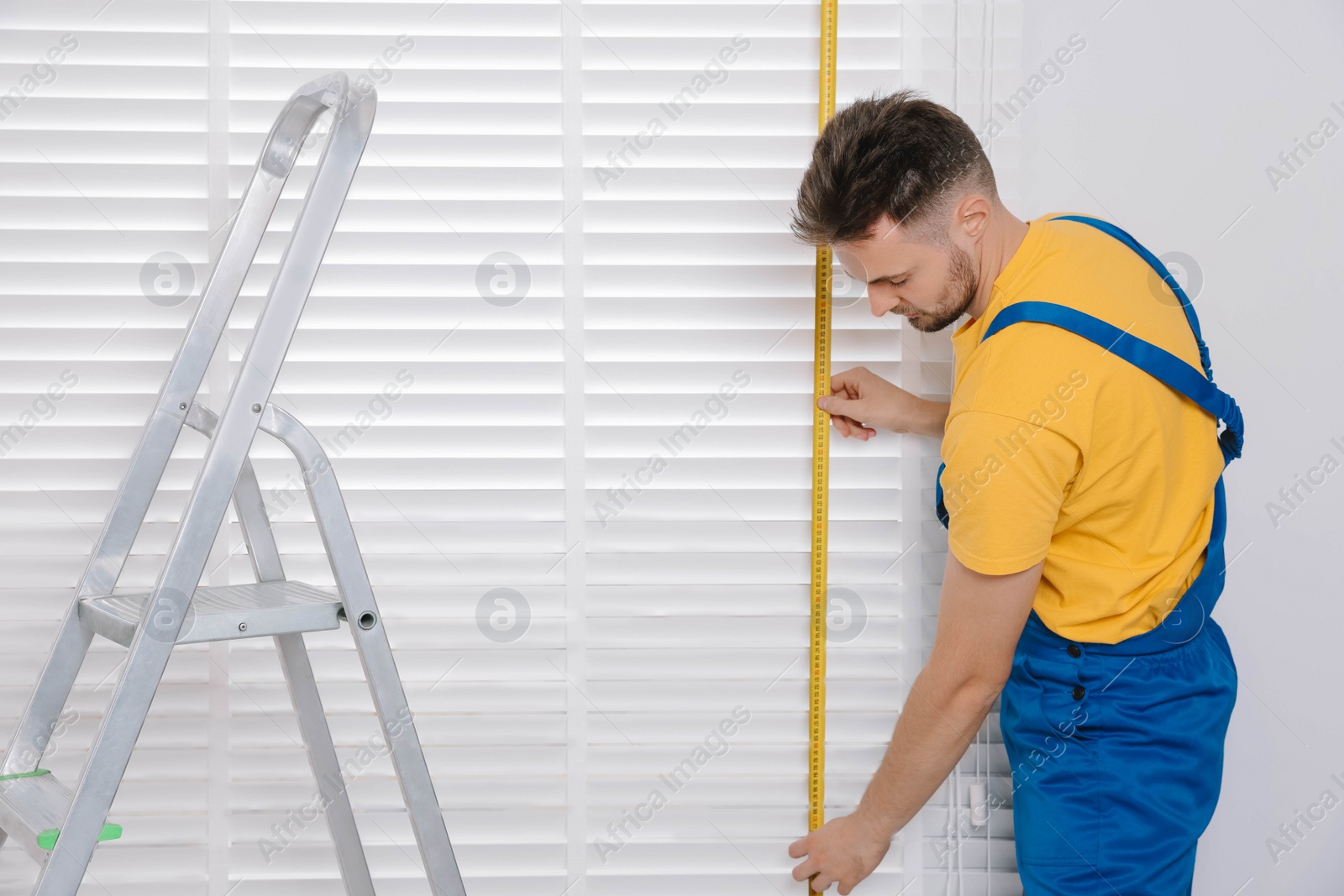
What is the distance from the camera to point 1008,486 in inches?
38.9

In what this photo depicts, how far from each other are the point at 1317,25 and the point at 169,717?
2108 mm

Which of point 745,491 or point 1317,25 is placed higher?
point 1317,25

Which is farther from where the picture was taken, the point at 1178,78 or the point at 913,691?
the point at 1178,78

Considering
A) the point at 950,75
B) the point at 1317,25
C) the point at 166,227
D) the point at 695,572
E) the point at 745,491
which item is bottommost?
the point at 695,572

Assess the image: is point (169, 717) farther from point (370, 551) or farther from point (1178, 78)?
point (1178, 78)

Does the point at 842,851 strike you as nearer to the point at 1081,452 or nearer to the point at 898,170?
the point at 1081,452

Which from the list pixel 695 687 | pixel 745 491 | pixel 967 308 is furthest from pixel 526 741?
pixel 967 308

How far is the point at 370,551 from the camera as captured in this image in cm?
134

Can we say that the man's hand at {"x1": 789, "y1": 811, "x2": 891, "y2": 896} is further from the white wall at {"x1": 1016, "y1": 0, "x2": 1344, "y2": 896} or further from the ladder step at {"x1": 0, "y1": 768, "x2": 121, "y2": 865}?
the ladder step at {"x1": 0, "y1": 768, "x2": 121, "y2": 865}

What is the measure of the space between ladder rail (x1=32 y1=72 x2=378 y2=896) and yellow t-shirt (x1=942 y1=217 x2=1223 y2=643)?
2.53 feet

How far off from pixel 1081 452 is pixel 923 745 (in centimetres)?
43

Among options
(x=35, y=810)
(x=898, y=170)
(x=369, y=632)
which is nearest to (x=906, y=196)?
(x=898, y=170)

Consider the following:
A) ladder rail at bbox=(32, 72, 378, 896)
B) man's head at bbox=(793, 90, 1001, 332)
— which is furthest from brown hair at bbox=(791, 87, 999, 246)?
ladder rail at bbox=(32, 72, 378, 896)

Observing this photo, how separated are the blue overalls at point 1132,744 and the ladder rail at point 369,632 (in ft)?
2.57
